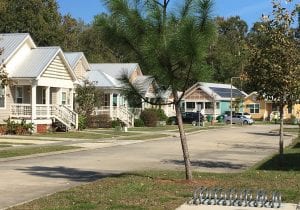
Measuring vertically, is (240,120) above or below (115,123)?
above

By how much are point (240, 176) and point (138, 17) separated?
4.95m

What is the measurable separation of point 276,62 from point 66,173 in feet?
25.1

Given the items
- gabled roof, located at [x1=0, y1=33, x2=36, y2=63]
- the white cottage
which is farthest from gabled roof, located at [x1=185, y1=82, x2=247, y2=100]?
gabled roof, located at [x1=0, y1=33, x2=36, y2=63]

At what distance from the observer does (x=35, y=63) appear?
39250 millimetres

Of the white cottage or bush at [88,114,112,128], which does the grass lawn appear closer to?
the white cottage

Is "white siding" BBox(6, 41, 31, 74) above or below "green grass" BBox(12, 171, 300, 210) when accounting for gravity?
above

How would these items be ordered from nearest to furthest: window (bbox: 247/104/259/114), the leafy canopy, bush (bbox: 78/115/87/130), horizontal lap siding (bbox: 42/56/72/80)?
1. the leafy canopy
2. horizontal lap siding (bbox: 42/56/72/80)
3. bush (bbox: 78/115/87/130)
4. window (bbox: 247/104/259/114)

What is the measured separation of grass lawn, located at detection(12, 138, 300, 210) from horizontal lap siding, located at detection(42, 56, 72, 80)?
2541 centimetres

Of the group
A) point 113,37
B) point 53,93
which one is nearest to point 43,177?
point 113,37

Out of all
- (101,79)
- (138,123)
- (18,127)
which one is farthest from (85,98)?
(18,127)

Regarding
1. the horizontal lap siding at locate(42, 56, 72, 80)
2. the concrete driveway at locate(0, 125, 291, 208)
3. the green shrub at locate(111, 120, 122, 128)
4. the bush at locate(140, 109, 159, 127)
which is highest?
the horizontal lap siding at locate(42, 56, 72, 80)

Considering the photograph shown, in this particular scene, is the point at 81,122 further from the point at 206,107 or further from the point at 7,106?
the point at 206,107

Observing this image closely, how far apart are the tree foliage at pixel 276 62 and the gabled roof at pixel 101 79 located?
3180cm

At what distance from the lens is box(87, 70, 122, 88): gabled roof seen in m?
51.5
